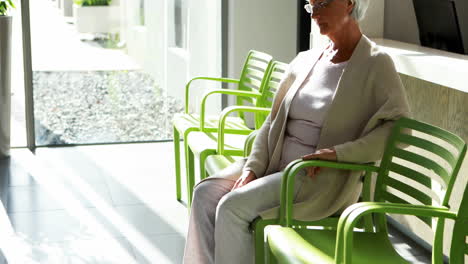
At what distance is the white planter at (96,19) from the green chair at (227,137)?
6.80 ft

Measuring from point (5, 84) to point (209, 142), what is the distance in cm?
219

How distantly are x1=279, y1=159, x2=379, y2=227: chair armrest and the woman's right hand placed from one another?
0.95 ft

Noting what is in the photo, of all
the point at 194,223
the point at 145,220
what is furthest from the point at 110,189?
the point at 194,223

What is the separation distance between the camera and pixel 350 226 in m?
2.23

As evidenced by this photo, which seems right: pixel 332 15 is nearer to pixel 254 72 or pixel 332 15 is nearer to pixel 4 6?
pixel 254 72

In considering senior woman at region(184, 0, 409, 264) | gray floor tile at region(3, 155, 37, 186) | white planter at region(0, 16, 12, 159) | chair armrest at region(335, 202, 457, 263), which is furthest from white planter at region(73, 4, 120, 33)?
chair armrest at region(335, 202, 457, 263)

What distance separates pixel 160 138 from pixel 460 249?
4286 mm

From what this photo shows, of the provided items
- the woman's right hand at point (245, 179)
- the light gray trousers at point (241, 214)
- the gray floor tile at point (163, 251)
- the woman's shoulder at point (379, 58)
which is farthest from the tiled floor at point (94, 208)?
the woman's shoulder at point (379, 58)

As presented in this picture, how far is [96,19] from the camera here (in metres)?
6.13

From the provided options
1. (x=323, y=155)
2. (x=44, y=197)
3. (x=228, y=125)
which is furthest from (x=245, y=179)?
(x=44, y=197)

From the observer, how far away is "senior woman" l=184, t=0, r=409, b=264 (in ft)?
9.44

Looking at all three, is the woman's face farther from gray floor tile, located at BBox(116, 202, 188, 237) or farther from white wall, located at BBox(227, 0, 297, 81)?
white wall, located at BBox(227, 0, 297, 81)

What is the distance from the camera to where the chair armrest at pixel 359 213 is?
2240mm

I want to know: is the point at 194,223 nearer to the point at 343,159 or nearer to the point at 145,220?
the point at 343,159
